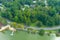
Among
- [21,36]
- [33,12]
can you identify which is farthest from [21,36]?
[33,12]

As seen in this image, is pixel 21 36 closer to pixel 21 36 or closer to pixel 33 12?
pixel 21 36

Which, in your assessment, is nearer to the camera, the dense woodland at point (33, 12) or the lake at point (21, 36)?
the lake at point (21, 36)

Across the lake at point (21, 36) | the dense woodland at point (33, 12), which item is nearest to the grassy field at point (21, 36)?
the lake at point (21, 36)

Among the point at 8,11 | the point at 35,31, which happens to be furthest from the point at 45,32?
the point at 8,11

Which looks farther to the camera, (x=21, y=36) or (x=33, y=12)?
(x=33, y=12)

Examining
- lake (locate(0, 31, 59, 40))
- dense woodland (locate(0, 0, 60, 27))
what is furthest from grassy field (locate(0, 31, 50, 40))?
dense woodland (locate(0, 0, 60, 27))

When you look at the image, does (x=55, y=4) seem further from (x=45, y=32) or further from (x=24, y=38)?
(x=24, y=38)

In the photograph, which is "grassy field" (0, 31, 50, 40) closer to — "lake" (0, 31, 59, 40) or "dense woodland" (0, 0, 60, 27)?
"lake" (0, 31, 59, 40)

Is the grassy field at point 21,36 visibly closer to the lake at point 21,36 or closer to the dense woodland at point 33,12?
the lake at point 21,36
